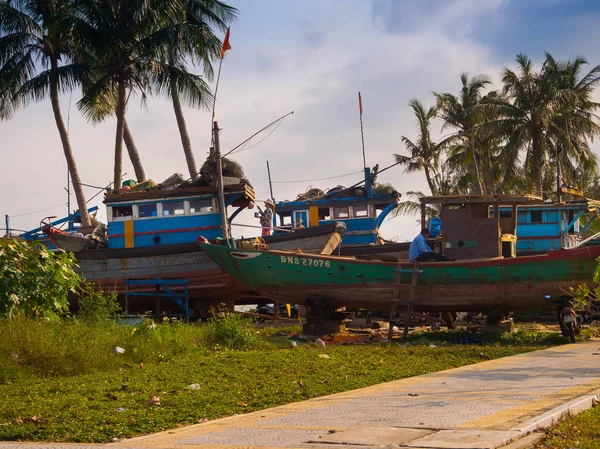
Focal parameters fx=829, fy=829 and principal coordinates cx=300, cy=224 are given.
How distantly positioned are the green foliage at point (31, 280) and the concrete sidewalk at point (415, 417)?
18.5ft

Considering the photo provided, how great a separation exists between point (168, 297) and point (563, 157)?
1871 cm

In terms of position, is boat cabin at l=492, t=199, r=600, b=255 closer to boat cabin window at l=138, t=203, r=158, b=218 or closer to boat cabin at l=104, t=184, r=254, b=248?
boat cabin at l=104, t=184, r=254, b=248

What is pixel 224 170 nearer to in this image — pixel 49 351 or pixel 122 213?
pixel 122 213

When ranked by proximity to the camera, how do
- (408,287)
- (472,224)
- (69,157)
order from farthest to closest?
(69,157) → (472,224) → (408,287)

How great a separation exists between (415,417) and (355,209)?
20.3 m

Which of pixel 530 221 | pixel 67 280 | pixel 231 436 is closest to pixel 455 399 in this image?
pixel 231 436

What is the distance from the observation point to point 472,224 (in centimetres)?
1802

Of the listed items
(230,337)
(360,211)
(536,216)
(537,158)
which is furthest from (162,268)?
(537,158)

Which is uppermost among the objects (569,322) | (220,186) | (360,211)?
(220,186)

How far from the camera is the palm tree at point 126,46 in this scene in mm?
25766

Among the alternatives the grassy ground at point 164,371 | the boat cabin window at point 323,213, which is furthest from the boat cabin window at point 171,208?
the grassy ground at point 164,371

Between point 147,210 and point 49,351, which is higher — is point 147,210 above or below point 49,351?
above

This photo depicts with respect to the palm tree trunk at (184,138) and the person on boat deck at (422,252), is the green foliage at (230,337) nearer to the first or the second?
the person on boat deck at (422,252)

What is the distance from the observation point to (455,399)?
805 cm
